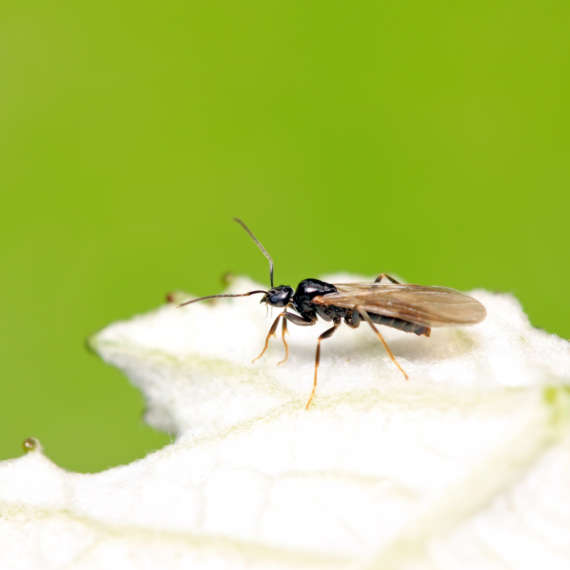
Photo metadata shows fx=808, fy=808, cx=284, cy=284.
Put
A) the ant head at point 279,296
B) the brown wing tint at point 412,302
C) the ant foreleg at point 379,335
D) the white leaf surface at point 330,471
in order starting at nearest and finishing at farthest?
the white leaf surface at point 330,471 < the ant foreleg at point 379,335 < the brown wing tint at point 412,302 < the ant head at point 279,296

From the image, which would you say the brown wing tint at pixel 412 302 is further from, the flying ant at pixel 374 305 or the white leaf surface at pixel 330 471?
the white leaf surface at pixel 330 471

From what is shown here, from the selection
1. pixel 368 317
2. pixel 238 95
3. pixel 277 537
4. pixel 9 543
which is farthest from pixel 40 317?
pixel 277 537

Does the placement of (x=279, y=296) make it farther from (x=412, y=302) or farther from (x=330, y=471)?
(x=330, y=471)

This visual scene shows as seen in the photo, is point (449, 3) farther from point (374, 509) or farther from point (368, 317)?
point (374, 509)

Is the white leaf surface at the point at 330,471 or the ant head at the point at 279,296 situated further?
the ant head at the point at 279,296

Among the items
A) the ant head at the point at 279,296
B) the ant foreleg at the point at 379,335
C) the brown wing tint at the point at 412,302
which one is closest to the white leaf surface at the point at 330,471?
the ant foreleg at the point at 379,335

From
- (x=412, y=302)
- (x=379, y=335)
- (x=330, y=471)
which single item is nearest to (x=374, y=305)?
(x=412, y=302)
